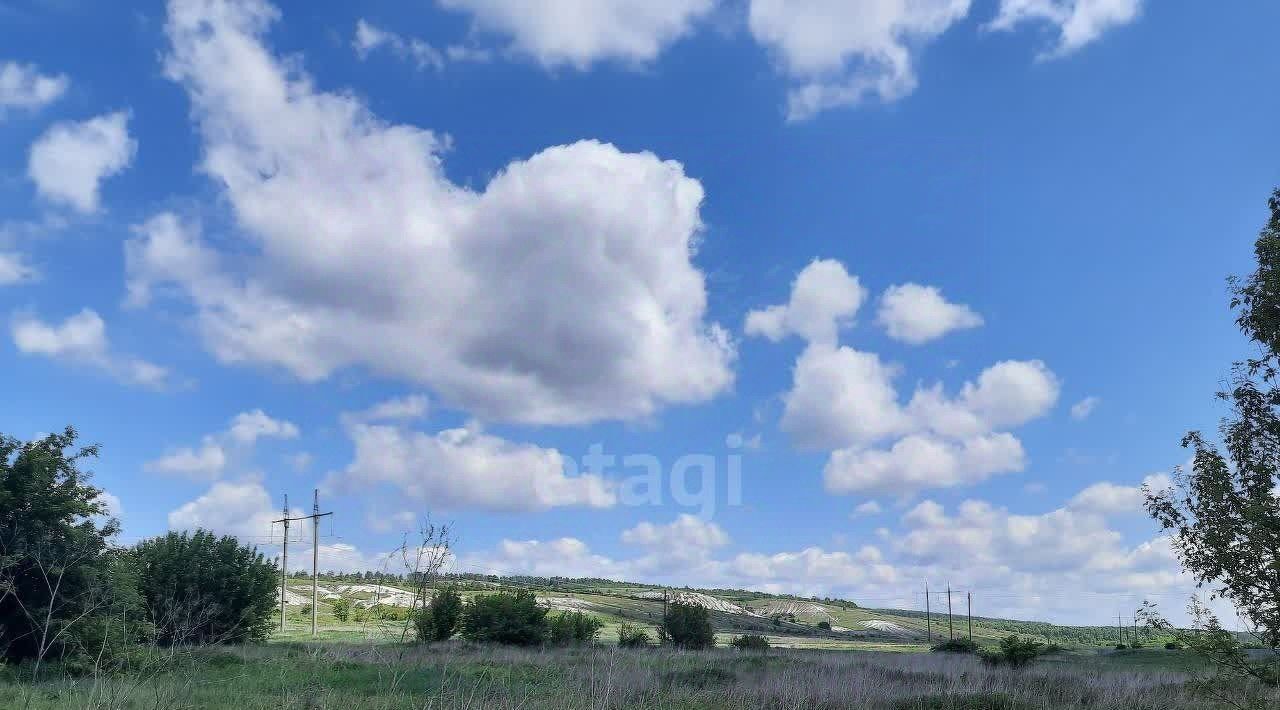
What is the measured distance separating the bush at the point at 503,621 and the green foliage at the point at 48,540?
2109cm

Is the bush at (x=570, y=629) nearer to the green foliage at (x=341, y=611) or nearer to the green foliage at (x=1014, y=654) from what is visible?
the green foliage at (x=1014, y=654)

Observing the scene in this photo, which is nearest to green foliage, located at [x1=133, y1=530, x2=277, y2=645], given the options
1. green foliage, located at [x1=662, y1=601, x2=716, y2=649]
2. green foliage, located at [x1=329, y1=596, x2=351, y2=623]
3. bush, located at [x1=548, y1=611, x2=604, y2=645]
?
bush, located at [x1=548, y1=611, x2=604, y2=645]

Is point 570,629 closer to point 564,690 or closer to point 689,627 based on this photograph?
point 689,627

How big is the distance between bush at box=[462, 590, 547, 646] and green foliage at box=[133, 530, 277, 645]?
11.9 meters

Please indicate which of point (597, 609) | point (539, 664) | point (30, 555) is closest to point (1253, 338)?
point (539, 664)

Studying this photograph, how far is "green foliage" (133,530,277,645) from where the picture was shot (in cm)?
4472

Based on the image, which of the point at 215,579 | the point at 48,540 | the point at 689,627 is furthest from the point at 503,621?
the point at 48,540

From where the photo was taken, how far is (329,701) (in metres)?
10.2

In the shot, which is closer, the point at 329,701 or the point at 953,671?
the point at 329,701

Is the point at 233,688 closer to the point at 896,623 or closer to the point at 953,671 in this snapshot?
the point at 953,671

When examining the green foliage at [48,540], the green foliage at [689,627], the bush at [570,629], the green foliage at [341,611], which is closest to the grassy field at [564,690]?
the green foliage at [48,540]

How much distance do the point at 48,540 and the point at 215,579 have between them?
1867cm

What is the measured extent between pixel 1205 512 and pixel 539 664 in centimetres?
2104

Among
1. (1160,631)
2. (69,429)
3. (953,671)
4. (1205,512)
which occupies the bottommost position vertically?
(953,671)
